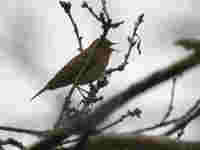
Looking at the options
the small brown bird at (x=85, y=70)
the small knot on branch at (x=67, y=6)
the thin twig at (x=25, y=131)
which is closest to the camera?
the thin twig at (x=25, y=131)

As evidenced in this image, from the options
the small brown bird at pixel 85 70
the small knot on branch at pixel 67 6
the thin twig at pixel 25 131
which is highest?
the small knot on branch at pixel 67 6

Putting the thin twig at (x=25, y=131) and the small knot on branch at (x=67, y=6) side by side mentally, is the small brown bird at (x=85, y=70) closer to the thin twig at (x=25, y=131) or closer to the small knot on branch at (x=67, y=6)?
the small knot on branch at (x=67, y=6)

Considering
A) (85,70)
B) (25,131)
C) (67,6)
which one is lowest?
(85,70)

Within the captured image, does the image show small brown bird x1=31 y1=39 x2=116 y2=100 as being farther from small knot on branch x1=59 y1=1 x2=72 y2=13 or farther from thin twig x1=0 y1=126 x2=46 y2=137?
thin twig x1=0 y1=126 x2=46 y2=137

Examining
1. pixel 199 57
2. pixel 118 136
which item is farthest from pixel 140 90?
pixel 118 136

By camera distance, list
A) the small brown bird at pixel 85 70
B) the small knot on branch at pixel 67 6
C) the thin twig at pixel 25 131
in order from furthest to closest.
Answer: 1. the small brown bird at pixel 85 70
2. the small knot on branch at pixel 67 6
3. the thin twig at pixel 25 131

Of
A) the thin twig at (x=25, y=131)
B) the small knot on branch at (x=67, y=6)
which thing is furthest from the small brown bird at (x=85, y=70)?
the thin twig at (x=25, y=131)

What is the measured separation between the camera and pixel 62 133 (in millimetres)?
1640

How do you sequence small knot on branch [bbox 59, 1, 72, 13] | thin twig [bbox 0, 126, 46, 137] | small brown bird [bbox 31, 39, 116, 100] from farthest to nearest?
small brown bird [bbox 31, 39, 116, 100], small knot on branch [bbox 59, 1, 72, 13], thin twig [bbox 0, 126, 46, 137]

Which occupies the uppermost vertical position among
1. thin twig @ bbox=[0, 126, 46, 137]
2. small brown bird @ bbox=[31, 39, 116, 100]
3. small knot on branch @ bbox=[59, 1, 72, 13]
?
small knot on branch @ bbox=[59, 1, 72, 13]

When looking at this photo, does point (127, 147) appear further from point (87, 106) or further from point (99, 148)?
point (87, 106)

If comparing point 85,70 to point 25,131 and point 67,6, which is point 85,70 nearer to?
point 67,6

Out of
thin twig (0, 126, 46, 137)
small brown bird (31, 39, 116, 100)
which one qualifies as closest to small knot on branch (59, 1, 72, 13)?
small brown bird (31, 39, 116, 100)

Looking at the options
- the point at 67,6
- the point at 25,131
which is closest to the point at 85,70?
the point at 67,6
